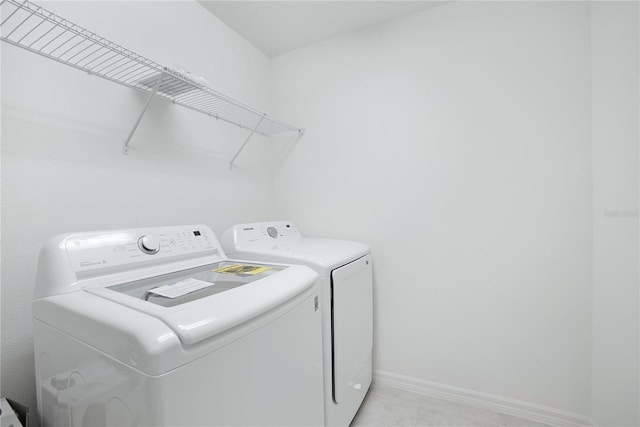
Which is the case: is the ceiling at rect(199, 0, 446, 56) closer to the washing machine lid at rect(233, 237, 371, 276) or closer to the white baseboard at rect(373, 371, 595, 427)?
the washing machine lid at rect(233, 237, 371, 276)

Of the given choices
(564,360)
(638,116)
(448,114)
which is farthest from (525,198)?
(564,360)

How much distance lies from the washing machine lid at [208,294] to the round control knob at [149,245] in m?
0.13

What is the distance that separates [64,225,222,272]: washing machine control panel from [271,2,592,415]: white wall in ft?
3.57

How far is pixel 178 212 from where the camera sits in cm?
162

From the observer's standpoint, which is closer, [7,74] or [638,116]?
[7,74]

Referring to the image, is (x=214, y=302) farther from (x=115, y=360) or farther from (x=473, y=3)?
(x=473, y=3)

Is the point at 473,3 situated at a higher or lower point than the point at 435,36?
higher

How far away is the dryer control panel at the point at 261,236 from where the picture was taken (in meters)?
1.60

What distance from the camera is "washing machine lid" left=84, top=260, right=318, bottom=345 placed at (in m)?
0.65

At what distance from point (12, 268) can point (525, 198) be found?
248 centimetres

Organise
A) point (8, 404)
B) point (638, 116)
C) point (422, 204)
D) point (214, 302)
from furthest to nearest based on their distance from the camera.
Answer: point (422, 204) < point (638, 116) < point (8, 404) < point (214, 302)

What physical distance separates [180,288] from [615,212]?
1.99 m

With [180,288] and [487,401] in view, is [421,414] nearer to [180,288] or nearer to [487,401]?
[487,401]

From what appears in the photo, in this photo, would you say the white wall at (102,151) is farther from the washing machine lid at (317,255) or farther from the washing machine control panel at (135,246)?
the washing machine lid at (317,255)
